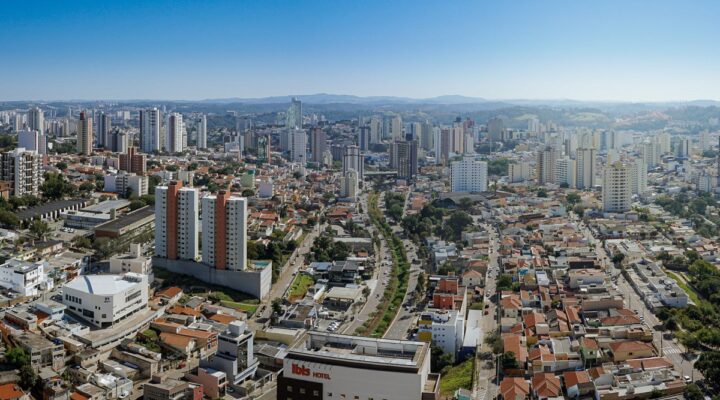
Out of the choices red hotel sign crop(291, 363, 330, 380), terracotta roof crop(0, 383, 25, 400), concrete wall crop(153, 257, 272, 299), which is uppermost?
red hotel sign crop(291, 363, 330, 380)

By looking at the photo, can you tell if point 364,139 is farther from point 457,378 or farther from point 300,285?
point 457,378

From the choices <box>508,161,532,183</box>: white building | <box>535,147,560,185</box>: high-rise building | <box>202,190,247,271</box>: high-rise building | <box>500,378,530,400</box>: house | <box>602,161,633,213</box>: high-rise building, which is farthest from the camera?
<box>508,161,532,183</box>: white building

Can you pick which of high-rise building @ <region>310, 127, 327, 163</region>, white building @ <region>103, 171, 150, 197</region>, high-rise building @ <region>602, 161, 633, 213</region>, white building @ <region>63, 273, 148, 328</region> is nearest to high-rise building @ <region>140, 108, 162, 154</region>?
high-rise building @ <region>310, 127, 327, 163</region>

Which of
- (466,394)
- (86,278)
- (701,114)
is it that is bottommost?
(466,394)

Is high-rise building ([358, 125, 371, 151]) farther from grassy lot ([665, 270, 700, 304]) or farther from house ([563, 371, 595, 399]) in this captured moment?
house ([563, 371, 595, 399])

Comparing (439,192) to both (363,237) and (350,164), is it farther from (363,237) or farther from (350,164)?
(363,237)

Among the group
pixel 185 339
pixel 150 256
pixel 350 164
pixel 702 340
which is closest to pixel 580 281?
pixel 702 340

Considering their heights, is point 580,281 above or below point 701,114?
below

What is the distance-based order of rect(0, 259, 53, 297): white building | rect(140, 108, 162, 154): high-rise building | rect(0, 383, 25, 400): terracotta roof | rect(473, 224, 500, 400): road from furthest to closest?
rect(140, 108, 162, 154): high-rise building
rect(0, 259, 53, 297): white building
rect(473, 224, 500, 400): road
rect(0, 383, 25, 400): terracotta roof
